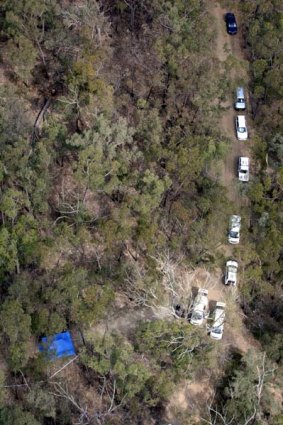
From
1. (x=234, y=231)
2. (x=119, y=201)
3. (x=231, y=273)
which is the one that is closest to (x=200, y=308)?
(x=231, y=273)

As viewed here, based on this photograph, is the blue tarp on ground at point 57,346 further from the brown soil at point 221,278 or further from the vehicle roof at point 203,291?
the vehicle roof at point 203,291

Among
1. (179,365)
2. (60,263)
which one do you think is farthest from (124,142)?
(179,365)

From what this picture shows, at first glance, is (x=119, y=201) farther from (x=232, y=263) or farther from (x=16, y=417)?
(x=16, y=417)

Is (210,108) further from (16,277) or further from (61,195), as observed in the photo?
(16,277)

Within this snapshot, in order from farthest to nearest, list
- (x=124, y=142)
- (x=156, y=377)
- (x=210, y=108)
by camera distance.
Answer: (x=210, y=108) → (x=124, y=142) → (x=156, y=377)

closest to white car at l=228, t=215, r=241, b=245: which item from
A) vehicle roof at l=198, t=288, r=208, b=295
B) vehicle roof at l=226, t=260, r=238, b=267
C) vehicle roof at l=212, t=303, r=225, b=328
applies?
vehicle roof at l=226, t=260, r=238, b=267
